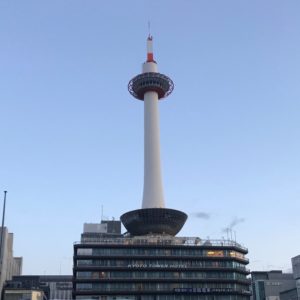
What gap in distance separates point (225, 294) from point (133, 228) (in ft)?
133

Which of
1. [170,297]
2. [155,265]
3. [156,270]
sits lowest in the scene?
[170,297]

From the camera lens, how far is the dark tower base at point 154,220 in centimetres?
17275

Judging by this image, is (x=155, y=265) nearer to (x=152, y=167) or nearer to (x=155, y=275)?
(x=155, y=275)

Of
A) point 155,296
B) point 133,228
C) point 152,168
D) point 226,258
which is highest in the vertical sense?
point 152,168

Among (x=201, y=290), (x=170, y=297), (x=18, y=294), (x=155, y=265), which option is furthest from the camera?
(x=18, y=294)

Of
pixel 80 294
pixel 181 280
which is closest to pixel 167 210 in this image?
pixel 181 280

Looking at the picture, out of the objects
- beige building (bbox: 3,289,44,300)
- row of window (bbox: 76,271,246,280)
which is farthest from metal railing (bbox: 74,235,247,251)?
beige building (bbox: 3,289,44,300)

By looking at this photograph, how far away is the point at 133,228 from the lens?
180m

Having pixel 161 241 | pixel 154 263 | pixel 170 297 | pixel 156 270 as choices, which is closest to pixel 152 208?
pixel 161 241

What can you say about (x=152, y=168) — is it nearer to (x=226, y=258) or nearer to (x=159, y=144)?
(x=159, y=144)

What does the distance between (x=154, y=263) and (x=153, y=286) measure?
291 inches

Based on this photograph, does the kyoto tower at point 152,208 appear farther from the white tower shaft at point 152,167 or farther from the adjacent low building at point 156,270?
→ the adjacent low building at point 156,270

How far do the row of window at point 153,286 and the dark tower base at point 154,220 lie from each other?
23005 millimetres

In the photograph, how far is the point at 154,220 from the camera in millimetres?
173875
